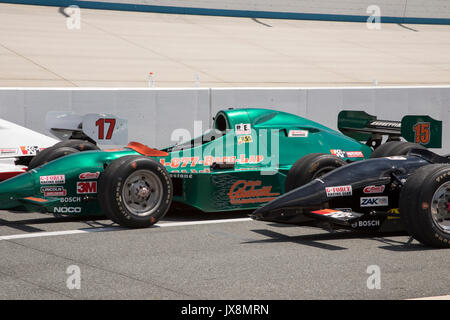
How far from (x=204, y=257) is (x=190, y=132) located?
7.55 m

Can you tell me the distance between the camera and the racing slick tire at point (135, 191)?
8.52m

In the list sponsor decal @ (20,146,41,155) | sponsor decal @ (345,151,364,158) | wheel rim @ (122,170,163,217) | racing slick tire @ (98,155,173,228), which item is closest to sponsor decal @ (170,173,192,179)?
racing slick tire @ (98,155,173,228)

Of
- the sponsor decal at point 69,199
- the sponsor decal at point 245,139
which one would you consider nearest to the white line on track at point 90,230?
the sponsor decal at point 69,199

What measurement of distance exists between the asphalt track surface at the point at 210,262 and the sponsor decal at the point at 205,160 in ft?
2.63

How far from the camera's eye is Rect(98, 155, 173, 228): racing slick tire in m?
8.52

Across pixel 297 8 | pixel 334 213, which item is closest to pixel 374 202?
pixel 334 213

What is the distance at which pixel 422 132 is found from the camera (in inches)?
438

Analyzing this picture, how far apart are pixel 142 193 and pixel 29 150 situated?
3328mm

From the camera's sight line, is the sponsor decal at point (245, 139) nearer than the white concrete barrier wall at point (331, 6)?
Yes

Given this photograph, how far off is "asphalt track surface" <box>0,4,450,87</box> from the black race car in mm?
10224

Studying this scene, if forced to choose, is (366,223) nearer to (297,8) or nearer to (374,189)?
(374,189)

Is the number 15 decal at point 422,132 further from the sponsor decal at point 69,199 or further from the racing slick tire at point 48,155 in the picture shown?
the sponsor decal at point 69,199
